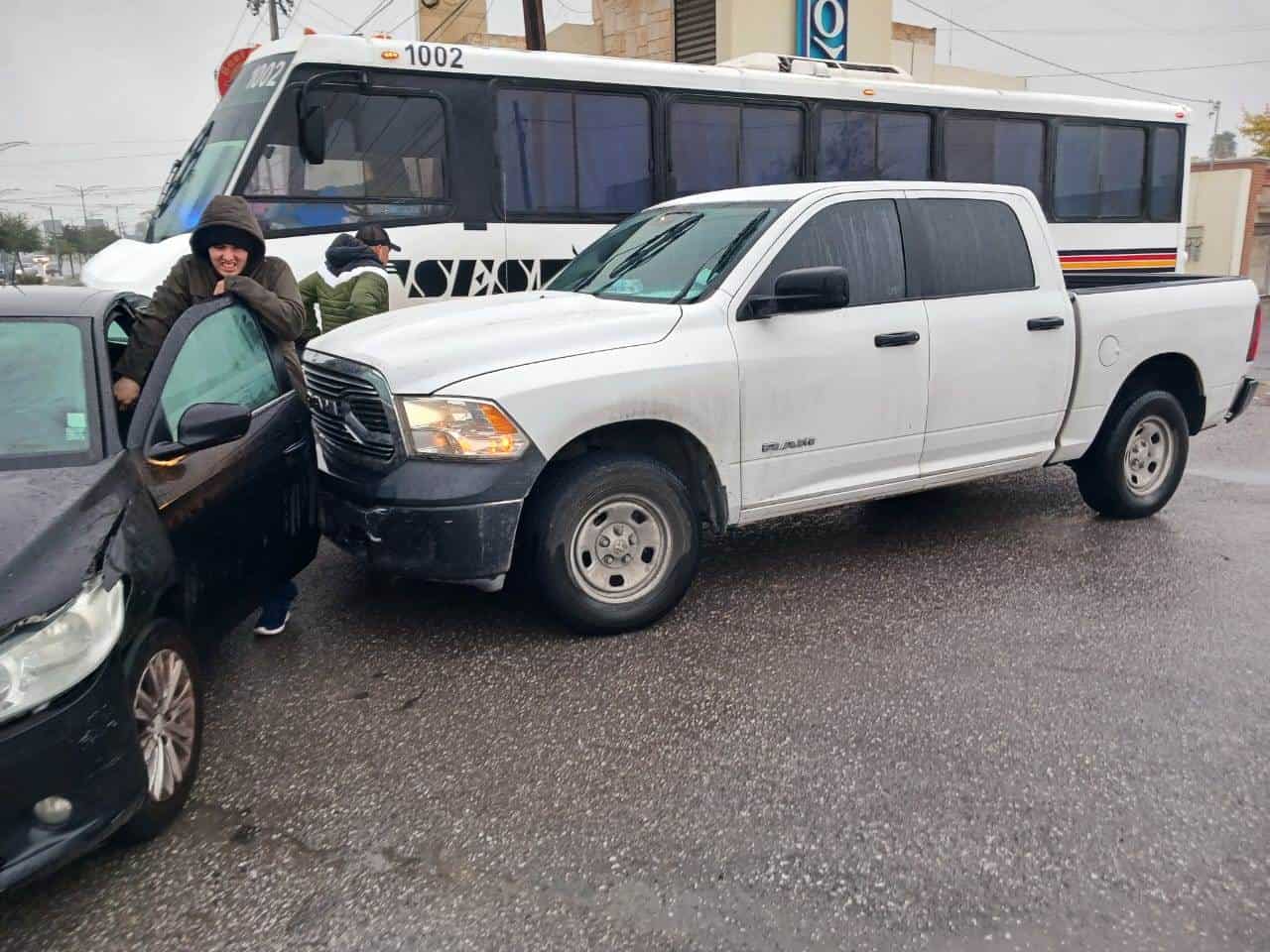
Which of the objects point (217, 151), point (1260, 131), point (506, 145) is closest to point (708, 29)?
point (506, 145)

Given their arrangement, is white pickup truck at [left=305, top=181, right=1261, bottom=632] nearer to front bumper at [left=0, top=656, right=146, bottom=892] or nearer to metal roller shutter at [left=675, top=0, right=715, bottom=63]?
front bumper at [left=0, top=656, right=146, bottom=892]

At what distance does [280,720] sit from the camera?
384 centimetres

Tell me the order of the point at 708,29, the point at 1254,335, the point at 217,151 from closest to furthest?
1. the point at 1254,335
2. the point at 217,151
3. the point at 708,29

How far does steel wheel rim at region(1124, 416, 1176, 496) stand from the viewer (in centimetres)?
628

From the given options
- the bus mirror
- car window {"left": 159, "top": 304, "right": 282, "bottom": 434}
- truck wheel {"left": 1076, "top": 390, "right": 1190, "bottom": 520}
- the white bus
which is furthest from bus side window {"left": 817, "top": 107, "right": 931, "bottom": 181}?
car window {"left": 159, "top": 304, "right": 282, "bottom": 434}

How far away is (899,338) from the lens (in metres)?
5.09

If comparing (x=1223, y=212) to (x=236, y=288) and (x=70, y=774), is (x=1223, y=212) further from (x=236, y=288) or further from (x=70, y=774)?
(x=70, y=774)

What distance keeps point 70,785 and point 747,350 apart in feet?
10.1

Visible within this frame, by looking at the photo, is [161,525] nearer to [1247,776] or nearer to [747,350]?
[747,350]

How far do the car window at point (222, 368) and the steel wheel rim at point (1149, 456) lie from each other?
4.72 metres

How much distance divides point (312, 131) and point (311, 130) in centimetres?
1

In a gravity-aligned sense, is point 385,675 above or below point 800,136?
below

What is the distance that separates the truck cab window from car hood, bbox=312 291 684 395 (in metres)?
3.75

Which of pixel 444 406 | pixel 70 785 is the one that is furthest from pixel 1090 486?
pixel 70 785
